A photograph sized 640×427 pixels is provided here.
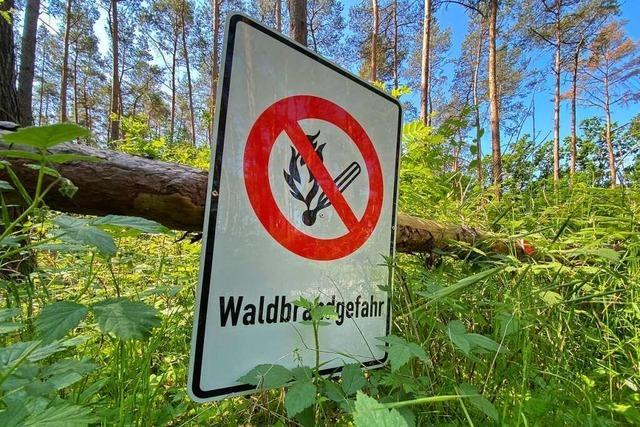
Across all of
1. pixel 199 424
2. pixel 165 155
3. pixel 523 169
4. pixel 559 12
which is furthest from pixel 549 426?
pixel 559 12

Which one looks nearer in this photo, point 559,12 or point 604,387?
point 604,387

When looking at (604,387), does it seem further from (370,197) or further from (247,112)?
(247,112)

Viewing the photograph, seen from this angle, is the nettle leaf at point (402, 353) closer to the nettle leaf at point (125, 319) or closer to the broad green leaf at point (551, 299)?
the nettle leaf at point (125, 319)

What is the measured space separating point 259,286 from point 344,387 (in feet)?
0.85

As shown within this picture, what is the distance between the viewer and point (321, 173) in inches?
33.0

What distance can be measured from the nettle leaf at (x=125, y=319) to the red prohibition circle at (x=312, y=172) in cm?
28

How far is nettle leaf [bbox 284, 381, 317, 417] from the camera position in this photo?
0.56m

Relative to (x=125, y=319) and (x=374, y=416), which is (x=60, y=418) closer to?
(x=125, y=319)

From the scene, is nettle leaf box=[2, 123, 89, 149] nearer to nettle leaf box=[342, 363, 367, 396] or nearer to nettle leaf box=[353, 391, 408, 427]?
nettle leaf box=[353, 391, 408, 427]

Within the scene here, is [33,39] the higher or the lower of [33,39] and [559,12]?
the lower

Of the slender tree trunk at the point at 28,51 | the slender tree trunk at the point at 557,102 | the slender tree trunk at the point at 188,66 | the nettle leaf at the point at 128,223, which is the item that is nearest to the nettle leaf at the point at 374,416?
the nettle leaf at the point at 128,223

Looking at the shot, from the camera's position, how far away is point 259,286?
689 millimetres

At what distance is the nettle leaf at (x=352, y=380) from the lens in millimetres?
656

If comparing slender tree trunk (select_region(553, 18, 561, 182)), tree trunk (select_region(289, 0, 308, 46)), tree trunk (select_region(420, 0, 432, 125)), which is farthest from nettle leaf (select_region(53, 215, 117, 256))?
slender tree trunk (select_region(553, 18, 561, 182))
